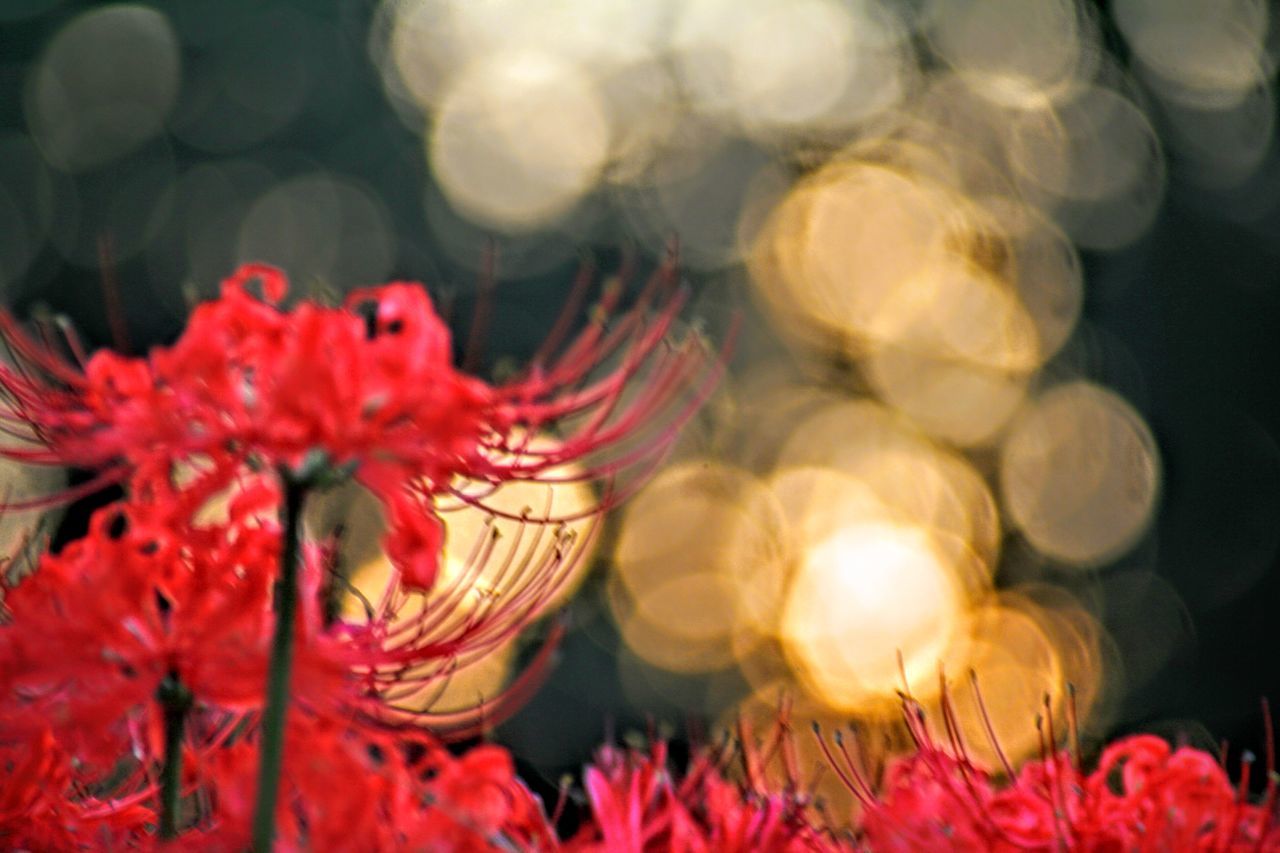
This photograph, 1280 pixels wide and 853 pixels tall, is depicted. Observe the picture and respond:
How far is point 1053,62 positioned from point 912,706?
6662 mm

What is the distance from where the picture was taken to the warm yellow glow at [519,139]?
18.3ft

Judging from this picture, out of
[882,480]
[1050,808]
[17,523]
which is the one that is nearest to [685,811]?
[1050,808]

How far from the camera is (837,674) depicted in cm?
626

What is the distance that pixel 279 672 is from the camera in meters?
0.53

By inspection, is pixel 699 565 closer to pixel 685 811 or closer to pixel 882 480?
pixel 882 480

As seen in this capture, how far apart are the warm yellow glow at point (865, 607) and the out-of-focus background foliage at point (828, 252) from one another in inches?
0.9

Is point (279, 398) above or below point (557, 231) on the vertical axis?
above

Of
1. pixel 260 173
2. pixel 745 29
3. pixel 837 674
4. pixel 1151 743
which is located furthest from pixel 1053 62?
pixel 1151 743

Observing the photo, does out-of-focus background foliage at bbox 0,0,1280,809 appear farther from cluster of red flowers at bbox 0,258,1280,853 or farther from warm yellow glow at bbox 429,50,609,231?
cluster of red flowers at bbox 0,258,1280,853

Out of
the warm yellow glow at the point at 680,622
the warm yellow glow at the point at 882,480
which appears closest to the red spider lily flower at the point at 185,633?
the warm yellow glow at the point at 680,622

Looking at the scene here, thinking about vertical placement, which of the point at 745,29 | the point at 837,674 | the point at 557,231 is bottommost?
the point at 837,674

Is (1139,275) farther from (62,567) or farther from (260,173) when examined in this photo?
(62,567)

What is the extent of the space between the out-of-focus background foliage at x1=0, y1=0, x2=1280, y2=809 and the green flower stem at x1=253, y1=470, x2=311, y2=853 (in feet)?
8.40

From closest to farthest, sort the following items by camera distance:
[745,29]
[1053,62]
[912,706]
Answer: [912,706] < [1053,62] < [745,29]
